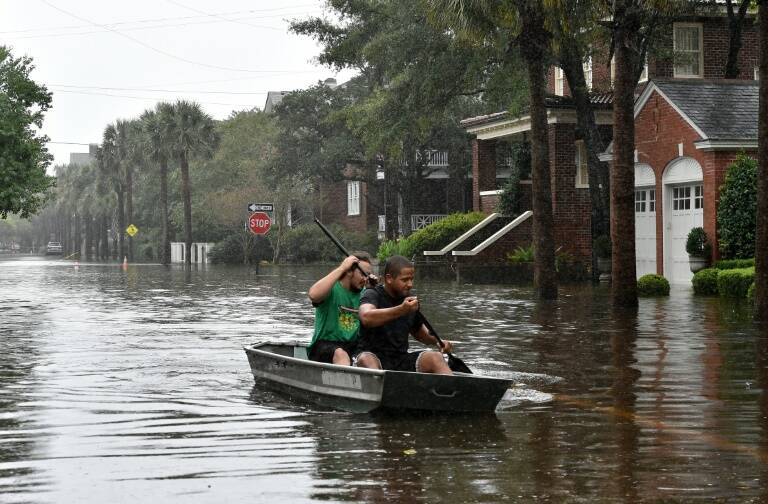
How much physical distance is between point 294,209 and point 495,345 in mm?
63071

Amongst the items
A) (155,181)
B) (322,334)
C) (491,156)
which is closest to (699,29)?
(491,156)

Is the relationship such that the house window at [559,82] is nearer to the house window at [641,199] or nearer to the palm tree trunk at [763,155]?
the house window at [641,199]

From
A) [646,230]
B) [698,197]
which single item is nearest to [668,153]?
[698,197]

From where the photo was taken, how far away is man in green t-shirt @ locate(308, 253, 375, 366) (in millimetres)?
12094

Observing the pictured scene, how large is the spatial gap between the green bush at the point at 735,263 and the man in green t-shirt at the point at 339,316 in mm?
18887

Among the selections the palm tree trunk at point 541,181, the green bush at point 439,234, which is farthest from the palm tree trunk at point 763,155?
the green bush at point 439,234

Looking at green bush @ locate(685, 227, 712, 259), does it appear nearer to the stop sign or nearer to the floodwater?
the floodwater

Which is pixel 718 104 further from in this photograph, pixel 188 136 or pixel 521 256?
pixel 188 136

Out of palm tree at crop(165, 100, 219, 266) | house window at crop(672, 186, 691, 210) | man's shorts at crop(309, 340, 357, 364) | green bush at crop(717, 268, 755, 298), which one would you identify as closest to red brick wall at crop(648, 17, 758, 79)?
house window at crop(672, 186, 691, 210)

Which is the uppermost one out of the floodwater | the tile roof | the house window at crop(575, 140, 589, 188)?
the tile roof

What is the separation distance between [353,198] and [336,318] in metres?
66.2

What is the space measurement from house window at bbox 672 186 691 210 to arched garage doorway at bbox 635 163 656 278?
27.3 inches

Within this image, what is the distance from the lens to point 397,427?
1059 cm

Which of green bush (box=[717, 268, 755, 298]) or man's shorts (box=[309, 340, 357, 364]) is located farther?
green bush (box=[717, 268, 755, 298])
